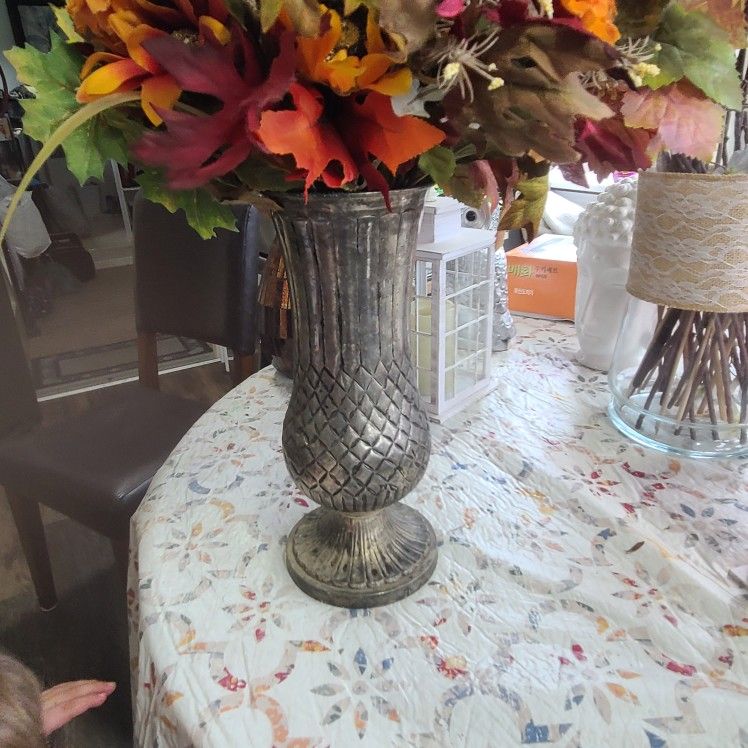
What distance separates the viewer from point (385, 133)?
0.37m

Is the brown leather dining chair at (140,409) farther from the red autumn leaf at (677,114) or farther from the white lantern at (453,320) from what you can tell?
the red autumn leaf at (677,114)

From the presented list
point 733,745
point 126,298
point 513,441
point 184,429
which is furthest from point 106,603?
point 126,298

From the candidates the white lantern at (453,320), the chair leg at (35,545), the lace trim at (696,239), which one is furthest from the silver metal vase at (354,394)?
the chair leg at (35,545)

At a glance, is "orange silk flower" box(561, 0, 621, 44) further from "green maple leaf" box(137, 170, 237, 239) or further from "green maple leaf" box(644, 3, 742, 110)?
"green maple leaf" box(137, 170, 237, 239)

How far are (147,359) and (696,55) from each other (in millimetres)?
1377

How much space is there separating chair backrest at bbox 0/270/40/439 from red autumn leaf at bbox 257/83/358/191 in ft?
4.83

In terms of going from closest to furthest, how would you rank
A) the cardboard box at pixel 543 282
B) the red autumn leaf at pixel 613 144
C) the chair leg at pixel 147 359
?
the red autumn leaf at pixel 613 144
the cardboard box at pixel 543 282
the chair leg at pixel 147 359

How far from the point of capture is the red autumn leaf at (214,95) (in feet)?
1.07

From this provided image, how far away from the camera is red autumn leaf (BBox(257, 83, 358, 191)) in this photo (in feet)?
1.07

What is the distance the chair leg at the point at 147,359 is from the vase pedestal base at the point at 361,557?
1031mm

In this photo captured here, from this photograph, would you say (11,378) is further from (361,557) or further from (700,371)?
(700,371)

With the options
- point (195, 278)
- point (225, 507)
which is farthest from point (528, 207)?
point (195, 278)

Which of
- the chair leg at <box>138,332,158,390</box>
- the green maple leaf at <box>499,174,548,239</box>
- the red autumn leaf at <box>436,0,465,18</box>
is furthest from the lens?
the chair leg at <box>138,332,158,390</box>

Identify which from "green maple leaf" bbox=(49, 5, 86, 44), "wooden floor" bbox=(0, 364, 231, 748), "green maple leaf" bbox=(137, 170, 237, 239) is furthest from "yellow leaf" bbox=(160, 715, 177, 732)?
"wooden floor" bbox=(0, 364, 231, 748)
